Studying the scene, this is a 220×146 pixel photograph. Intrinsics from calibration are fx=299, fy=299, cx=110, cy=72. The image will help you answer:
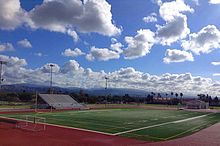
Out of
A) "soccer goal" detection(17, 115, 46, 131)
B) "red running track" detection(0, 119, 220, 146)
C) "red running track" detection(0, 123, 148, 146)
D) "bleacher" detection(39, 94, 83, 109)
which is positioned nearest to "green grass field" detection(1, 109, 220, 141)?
"red running track" detection(0, 119, 220, 146)

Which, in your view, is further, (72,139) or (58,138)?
(58,138)

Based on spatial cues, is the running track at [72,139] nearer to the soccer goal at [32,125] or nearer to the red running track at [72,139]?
Answer: the red running track at [72,139]

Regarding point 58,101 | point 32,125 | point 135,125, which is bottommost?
point 135,125

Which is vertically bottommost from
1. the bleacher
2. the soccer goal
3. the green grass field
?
the green grass field

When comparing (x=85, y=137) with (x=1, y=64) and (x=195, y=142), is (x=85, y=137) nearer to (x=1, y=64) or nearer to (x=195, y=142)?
(x=195, y=142)

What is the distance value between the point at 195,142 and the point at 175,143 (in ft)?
6.94

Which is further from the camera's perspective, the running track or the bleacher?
the bleacher

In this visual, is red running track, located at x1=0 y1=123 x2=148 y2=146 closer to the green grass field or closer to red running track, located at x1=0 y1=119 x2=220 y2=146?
red running track, located at x1=0 y1=119 x2=220 y2=146

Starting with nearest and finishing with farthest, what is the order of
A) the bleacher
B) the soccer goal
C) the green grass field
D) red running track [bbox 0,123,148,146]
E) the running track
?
1. red running track [bbox 0,123,148,146]
2. the running track
3. the green grass field
4. the soccer goal
5. the bleacher

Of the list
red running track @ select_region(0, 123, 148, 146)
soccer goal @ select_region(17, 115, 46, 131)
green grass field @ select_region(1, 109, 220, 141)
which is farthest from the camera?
soccer goal @ select_region(17, 115, 46, 131)

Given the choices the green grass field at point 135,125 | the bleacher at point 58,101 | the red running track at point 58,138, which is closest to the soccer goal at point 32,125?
the red running track at point 58,138

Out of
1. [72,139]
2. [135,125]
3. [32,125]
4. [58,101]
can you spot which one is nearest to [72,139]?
[72,139]

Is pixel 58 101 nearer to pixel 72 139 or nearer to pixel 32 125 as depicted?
pixel 32 125

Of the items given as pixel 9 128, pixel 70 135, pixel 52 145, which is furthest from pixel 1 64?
pixel 52 145
